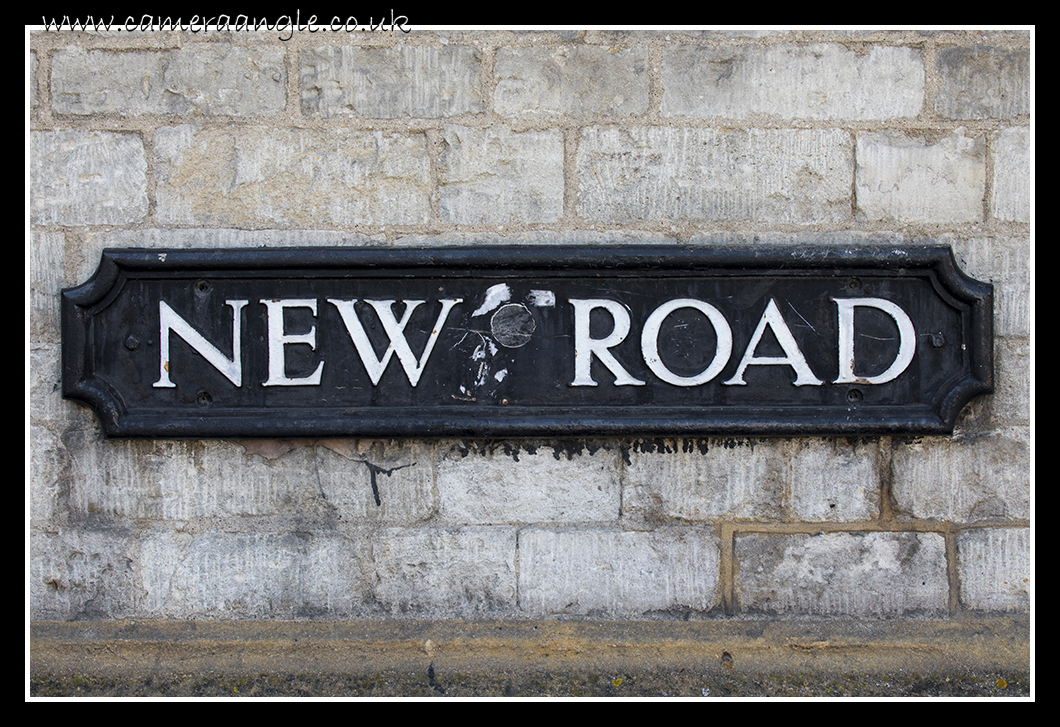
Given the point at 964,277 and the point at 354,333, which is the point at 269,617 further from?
the point at 964,277

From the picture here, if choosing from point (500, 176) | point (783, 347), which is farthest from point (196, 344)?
point (783, 347)

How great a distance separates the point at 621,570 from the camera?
7.64ft

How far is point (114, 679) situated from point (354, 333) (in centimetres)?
141

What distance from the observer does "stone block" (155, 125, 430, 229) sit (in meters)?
2.28

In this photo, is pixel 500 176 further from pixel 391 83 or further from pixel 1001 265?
pixel 1001 265

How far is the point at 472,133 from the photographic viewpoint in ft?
7.45

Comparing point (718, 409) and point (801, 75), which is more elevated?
point (801, 75)

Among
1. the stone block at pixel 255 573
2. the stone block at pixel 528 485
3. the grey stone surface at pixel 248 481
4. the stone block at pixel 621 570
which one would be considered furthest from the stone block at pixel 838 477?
the stone block at pixel 255 573

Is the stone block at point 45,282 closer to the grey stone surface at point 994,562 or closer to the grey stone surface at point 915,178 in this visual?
the grey stone surface at point 915,178

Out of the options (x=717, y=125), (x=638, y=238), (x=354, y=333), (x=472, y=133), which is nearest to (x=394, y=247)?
(x=354, y=333)

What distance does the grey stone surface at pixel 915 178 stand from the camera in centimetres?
227

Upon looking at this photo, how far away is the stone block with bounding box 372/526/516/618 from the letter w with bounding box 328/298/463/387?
21.4 inches

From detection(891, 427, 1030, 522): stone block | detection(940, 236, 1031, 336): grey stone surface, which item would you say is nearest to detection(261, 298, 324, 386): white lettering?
detection(891, 427, 1030, 522): stone block

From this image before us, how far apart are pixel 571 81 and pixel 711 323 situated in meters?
0.90
